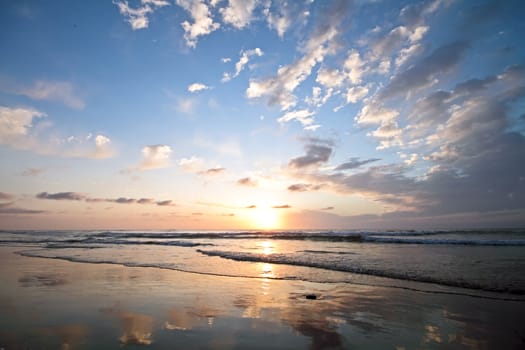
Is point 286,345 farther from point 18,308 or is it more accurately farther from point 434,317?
point 18,308

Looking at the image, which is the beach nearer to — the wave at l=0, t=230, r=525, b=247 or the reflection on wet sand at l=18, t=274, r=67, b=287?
the reflection on wet sand at l=18, t=274, r=67, b=287

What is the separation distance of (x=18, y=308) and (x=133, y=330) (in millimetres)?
3684

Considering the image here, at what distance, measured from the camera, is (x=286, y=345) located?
5012mm

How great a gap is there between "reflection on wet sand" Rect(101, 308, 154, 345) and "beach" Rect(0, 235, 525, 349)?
0.06ft

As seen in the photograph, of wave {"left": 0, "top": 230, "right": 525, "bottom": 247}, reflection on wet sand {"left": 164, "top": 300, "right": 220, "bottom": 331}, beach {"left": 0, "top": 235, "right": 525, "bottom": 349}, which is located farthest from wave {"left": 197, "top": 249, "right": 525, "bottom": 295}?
wave {"left": 0, "top": 230, "right": 525, "bottom": 247}

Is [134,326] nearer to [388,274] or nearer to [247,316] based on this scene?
[247,316]

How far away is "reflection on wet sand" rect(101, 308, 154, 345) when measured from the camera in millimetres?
5105

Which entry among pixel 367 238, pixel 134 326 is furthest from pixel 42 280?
pixel 367 238

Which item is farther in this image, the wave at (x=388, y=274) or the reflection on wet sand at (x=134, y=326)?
the wave at (x=388, y=274)

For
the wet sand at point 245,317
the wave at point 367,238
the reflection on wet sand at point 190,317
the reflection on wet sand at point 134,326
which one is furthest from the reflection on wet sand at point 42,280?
the wave at point 367,238

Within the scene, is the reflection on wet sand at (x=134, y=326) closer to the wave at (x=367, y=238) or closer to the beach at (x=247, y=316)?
the beach at (x=247, y=316)

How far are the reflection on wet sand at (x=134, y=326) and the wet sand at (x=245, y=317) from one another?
19 millimetres

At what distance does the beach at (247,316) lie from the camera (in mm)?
5152

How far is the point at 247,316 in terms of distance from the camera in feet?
21.6
